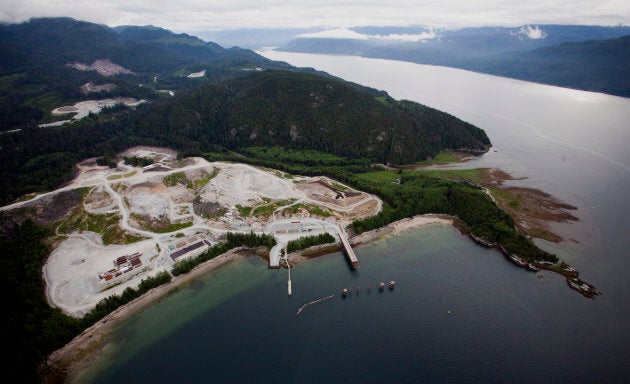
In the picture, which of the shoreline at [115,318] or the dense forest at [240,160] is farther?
the dense forest at [240,160]

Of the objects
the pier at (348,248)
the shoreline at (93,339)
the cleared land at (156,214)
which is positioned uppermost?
the pier at (348,248)

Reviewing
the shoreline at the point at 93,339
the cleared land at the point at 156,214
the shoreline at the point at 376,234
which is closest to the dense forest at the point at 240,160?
the shoreline at the point at 93,339

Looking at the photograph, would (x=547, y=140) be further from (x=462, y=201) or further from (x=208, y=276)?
(x=208, y=276)

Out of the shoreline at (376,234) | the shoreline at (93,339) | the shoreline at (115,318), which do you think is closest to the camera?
the shoreline at (93,339)

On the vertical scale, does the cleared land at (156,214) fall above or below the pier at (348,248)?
below

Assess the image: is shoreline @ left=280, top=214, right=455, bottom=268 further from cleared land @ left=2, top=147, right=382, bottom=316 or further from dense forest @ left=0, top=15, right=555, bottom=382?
cleared land @ left=2, top=147, right=382, bottom=316

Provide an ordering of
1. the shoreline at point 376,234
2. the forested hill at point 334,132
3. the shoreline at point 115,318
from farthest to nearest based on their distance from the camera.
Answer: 1. the forested hill at point 334,132
2. the shoreline at point 376,234
3. the shoreline at point 115,318

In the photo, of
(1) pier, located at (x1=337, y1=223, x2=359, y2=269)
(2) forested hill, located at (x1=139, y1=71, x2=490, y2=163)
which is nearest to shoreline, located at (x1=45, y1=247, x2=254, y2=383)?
(1) pier, located at (x1=337, y1=223, x2=359, y2=269)

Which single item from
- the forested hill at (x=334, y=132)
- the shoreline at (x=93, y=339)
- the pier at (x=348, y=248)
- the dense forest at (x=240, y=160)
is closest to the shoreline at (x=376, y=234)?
the pier at (x=348, y=248)

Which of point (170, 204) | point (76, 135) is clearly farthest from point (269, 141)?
point (76, 135)

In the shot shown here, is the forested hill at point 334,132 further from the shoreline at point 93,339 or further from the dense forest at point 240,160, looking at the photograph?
the shoreline at point 93,339
